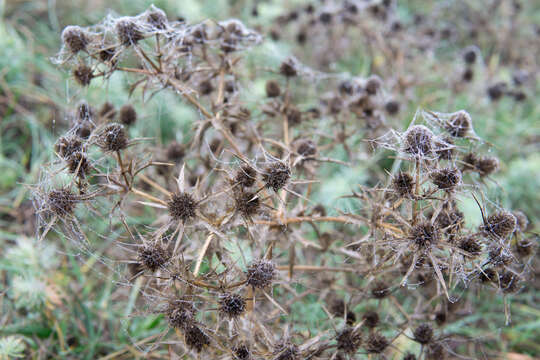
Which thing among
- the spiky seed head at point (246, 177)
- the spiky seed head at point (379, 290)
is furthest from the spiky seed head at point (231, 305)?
the spiky seed head at point (379, 290)

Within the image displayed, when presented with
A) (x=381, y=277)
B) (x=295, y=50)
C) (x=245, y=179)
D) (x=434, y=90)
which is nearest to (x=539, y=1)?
(x=434, y=90)

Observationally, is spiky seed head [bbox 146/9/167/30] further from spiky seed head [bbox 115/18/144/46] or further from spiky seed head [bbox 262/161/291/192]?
spiky seed head [bbox 262/161/291/192]

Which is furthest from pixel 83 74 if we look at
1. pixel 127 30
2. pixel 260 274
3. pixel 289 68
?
pixel 260 274

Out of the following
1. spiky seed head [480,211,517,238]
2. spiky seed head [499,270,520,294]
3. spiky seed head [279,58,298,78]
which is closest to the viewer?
spiky seed head [480,211,517,238]

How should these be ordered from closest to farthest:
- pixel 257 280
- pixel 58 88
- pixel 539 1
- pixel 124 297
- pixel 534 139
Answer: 1. pixel 257 280
2. pixel 124 297
3. pixel 58 88
4. pixel 534 139
5. pixel 539 1

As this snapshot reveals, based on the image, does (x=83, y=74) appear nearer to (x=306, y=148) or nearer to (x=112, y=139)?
(x=112, y=139)

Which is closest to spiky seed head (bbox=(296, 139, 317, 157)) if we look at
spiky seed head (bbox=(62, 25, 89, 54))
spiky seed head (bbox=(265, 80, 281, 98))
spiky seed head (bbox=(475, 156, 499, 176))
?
spiky seed head (bbox=(265, 80, 281, 98))

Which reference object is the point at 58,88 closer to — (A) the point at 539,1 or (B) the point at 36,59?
(B) the point at 36,59

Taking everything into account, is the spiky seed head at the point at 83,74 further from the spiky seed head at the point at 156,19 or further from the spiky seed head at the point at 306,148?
the spiky seed head at the point at 306,148
